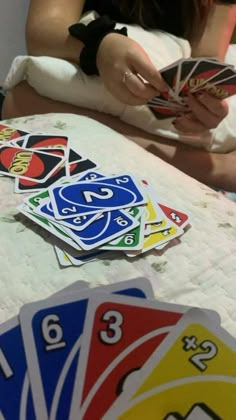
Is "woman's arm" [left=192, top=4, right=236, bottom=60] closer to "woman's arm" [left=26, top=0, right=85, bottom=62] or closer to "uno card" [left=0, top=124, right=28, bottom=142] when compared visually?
"woman's arm" [left=26, top=0, right=85, bottom=62]

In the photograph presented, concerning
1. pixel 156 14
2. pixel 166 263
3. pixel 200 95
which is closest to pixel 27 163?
pixel 166 263

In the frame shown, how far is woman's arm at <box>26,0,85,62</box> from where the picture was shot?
3.83ft

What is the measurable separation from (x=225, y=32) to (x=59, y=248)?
837 millimetres

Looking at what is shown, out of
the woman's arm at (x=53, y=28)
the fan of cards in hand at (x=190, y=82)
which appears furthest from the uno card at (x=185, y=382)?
the woman's arm at (x=53, y=28)

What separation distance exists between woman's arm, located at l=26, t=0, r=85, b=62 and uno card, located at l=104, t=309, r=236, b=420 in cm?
72

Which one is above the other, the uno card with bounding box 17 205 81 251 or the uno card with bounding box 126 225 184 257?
the uno card with bounding box 126 225 184 257

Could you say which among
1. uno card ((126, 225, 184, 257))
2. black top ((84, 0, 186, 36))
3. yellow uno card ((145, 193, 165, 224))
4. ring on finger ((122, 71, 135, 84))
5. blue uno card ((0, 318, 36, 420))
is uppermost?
black top ((84, 0, 186, 36))

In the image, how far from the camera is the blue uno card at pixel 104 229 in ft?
2.35

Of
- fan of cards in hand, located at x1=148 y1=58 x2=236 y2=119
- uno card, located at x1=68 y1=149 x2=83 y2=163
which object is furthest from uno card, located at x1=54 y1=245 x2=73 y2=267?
fan of cards in hand, located at x1=148 y1=58 x2=236 y2=119

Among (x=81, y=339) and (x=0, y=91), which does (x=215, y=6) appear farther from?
(x=81, y=339)

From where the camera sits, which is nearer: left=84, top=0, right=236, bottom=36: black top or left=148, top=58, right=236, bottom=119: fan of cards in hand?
left=148, top=58, right=236, bottom=119: fan of cards in hand

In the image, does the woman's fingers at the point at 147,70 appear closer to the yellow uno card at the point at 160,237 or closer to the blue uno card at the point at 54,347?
the yellow uno card at the point at 160,237

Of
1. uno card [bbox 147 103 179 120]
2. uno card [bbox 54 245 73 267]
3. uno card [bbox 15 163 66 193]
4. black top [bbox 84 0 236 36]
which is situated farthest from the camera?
black top [bbox 84 0 236 36]

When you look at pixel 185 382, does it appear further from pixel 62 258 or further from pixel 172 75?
pixel 172 75
